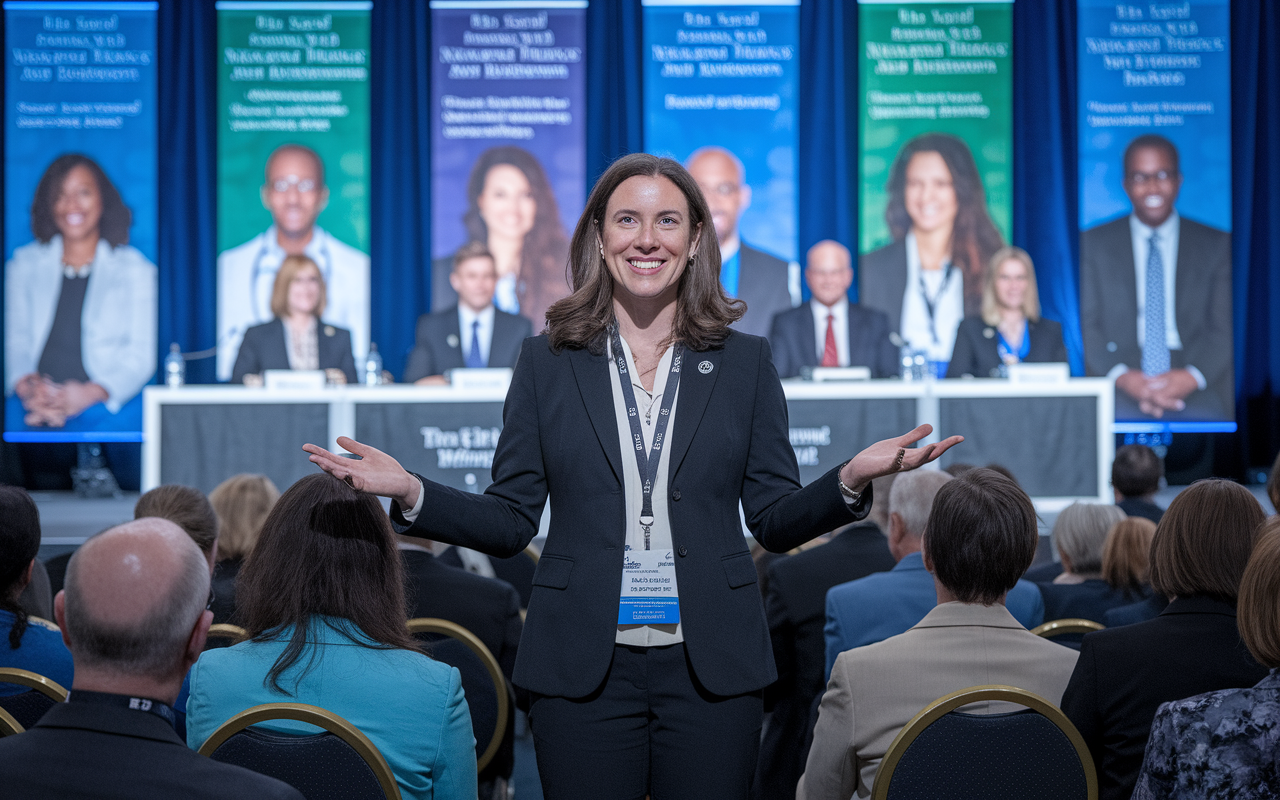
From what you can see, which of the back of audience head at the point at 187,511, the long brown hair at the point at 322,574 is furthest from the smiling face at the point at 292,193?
the long brown hair at the point at 322,574

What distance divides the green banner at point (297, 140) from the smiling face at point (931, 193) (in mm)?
4158

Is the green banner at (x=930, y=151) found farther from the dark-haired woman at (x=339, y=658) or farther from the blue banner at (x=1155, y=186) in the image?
the dark-haired woman at (x=339, y=658)

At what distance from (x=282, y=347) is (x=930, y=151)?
498cm

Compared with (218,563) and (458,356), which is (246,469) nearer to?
(458,356)

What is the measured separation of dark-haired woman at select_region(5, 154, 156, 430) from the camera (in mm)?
7840

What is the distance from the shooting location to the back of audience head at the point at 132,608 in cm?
117

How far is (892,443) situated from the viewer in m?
1.54

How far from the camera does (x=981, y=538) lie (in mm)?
1939

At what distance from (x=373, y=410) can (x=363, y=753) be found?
182 inches

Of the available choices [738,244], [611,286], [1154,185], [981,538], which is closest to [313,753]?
[611,286]

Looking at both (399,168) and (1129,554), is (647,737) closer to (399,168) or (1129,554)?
(1129,554)

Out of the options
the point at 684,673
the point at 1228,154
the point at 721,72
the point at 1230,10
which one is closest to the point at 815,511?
the point at 684,673

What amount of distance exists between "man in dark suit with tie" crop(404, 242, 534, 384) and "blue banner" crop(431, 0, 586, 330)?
1.03ft

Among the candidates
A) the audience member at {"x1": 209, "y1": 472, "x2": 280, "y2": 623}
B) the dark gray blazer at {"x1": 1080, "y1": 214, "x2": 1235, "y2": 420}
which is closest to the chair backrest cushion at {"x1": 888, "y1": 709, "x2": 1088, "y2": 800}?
the audience member at {"x1": 209, "y1": 472, "x2": 280, "y2": 623}
